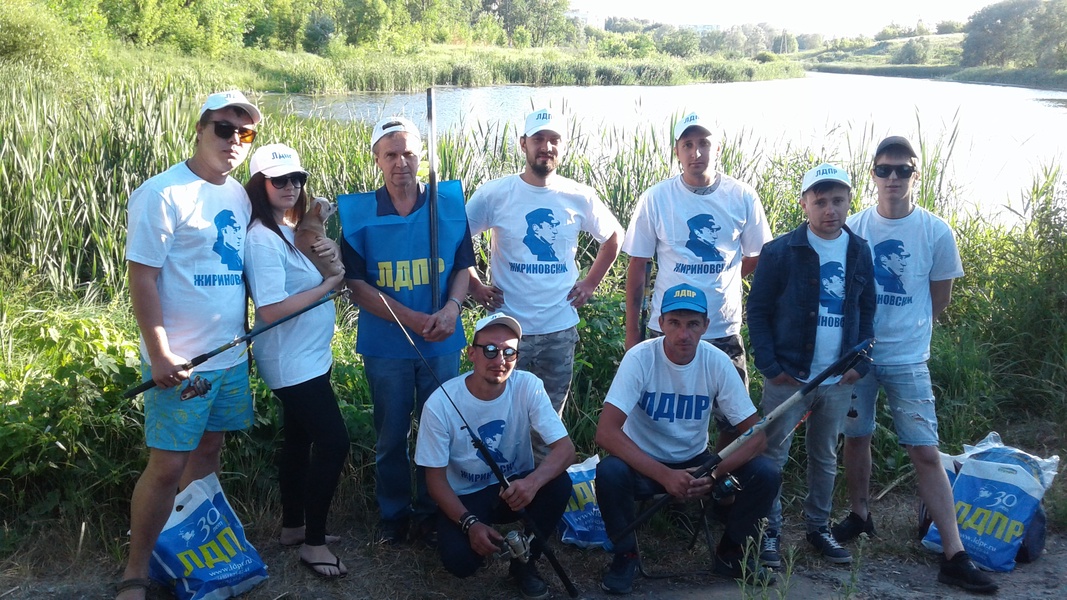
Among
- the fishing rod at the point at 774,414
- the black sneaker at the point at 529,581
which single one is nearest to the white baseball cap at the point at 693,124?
the fishing rod at the point at 774,414

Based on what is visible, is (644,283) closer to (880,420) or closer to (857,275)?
Result: (857,275)

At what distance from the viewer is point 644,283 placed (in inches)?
159

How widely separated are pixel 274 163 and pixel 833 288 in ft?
7.42

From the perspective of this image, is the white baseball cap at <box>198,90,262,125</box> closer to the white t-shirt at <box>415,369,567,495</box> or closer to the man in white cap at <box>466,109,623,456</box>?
the man in white cap at <box>466,109,623,456</box>

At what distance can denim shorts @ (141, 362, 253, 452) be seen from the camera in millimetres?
2955

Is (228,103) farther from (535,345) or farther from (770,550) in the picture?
(770,550)

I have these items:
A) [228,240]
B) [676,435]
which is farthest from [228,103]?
[676,435]

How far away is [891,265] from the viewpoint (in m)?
3.66

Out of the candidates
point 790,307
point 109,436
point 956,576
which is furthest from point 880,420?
point 109,436

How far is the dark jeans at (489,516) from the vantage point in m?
3.31

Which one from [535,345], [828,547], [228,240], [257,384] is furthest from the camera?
[257,384]

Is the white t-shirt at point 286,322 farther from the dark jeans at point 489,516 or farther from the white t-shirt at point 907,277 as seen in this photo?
the white t-shirt at point 907,277

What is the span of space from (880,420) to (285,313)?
348 cm

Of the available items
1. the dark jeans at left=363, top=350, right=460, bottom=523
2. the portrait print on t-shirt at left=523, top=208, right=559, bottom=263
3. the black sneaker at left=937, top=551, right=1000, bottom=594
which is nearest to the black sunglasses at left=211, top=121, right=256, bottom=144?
the dark jeans at left=363, top=350, right=460, bottom=523
